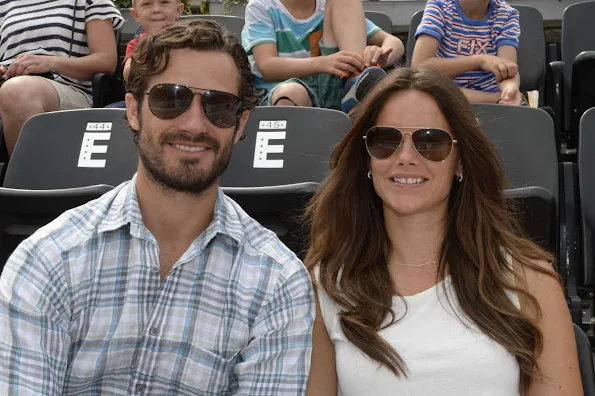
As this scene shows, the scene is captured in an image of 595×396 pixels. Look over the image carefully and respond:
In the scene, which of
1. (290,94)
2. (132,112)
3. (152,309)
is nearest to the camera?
(152,309)

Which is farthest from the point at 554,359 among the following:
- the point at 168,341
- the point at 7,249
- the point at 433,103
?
the point at 7,249

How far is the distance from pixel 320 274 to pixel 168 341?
0.42m

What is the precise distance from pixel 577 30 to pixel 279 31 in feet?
5.41

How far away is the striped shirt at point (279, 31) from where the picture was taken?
3469mm

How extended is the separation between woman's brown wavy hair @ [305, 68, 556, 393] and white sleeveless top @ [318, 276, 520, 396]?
0.02 meters

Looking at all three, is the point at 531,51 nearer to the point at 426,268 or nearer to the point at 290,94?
the point at 290,94

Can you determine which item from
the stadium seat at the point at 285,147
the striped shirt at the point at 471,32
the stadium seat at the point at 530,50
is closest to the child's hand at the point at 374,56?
the striped shirt at the point at 471,32

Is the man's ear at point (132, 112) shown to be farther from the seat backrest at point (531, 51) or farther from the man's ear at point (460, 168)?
the seat backrest at point (531, 51)

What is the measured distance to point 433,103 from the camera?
80.7 inches

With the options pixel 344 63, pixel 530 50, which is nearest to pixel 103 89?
pixel 344 63

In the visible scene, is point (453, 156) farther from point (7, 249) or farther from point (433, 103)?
point (7, 249)

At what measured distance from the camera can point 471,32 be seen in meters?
3.72

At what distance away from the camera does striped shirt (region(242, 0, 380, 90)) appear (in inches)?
137

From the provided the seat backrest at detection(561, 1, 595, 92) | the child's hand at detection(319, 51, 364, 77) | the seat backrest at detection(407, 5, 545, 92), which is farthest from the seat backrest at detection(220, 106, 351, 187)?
the seat backrest at detection(561, 1, 595, 92)
